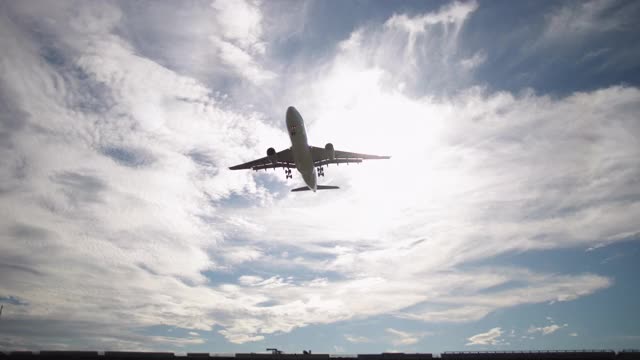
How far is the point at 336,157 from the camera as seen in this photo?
70625 mm

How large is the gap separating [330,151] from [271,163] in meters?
9.96

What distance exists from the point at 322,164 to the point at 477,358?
36732mm

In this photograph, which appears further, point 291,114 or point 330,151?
point 330,151

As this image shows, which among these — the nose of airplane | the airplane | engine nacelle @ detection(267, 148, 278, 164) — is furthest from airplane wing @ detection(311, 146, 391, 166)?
the nose of airplane

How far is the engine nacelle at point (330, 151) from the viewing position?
217 feet

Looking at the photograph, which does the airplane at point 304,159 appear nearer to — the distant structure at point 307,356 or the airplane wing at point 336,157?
the airplane wing at point 336,157

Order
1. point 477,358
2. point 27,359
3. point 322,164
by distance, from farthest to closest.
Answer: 1. point 322,164
2. point 477,358
3. point 27,359

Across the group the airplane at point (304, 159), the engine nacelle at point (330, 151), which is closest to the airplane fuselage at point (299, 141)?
the airplane at point (304, 159)

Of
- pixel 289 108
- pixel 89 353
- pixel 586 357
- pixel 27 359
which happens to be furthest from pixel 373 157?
pixel 27 359

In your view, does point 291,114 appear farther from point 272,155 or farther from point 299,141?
point 272,155

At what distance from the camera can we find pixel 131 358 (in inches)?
2537

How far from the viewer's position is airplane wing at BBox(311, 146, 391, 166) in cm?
6844

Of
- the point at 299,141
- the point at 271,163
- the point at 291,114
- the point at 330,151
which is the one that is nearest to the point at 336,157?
the point at 330,151

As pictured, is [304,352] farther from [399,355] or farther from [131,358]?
[131,358]
